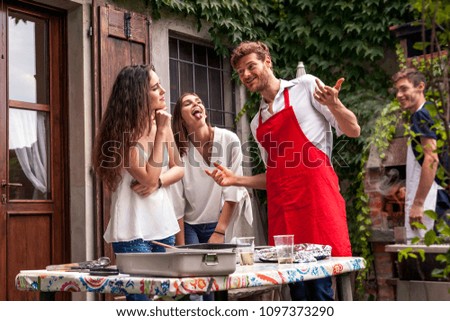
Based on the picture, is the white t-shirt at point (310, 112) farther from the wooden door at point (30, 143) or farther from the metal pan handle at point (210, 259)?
the wooden door at point (30, 143)

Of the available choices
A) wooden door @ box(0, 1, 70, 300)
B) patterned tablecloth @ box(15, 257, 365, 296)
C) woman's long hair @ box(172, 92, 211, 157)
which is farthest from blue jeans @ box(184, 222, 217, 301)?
wooden door @ box(0, 1, 70, 300)

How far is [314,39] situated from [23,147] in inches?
131

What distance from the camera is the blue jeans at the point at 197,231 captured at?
3545 millimetres

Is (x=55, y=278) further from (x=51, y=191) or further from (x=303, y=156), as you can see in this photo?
(x=51, y=191)

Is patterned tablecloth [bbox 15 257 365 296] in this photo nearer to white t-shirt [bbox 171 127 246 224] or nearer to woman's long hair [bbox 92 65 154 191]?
woman's long hair [bbox 92 65 154 191]

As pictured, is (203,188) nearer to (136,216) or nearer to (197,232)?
(197,232)

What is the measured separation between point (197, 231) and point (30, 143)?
1.80 m

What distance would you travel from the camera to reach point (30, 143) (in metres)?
4.66

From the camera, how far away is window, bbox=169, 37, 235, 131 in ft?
19.7

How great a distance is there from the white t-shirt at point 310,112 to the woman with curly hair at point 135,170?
0.76 metres

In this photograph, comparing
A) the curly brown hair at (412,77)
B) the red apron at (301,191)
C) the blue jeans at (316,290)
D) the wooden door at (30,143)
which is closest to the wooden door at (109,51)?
the wooden door at (30,143)
